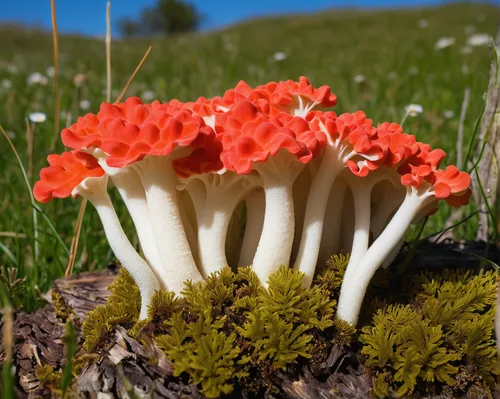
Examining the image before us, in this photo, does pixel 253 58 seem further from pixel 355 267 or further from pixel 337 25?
pixel 337 25

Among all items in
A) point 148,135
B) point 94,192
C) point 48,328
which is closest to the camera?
point 148,135

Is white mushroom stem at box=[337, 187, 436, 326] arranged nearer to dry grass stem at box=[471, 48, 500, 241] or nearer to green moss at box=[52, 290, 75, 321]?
dry grass stem at box=[471, 48, 500, 241]

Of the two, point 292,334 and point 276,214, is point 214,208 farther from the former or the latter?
point 292,334

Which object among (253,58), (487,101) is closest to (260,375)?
(487,101)

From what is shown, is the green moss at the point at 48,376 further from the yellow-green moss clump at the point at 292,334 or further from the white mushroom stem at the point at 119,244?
the white mushroom stem at the point at 119,244

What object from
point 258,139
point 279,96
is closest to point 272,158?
point 258,139

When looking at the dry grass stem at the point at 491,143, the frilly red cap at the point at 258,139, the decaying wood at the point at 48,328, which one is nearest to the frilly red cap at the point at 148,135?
the frilly red cap at the point at 258,139

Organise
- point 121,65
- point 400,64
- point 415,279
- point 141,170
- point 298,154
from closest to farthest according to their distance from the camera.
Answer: point 298,154 < point 141,170 < point 415,279 < point 400,64 < point 121,65
